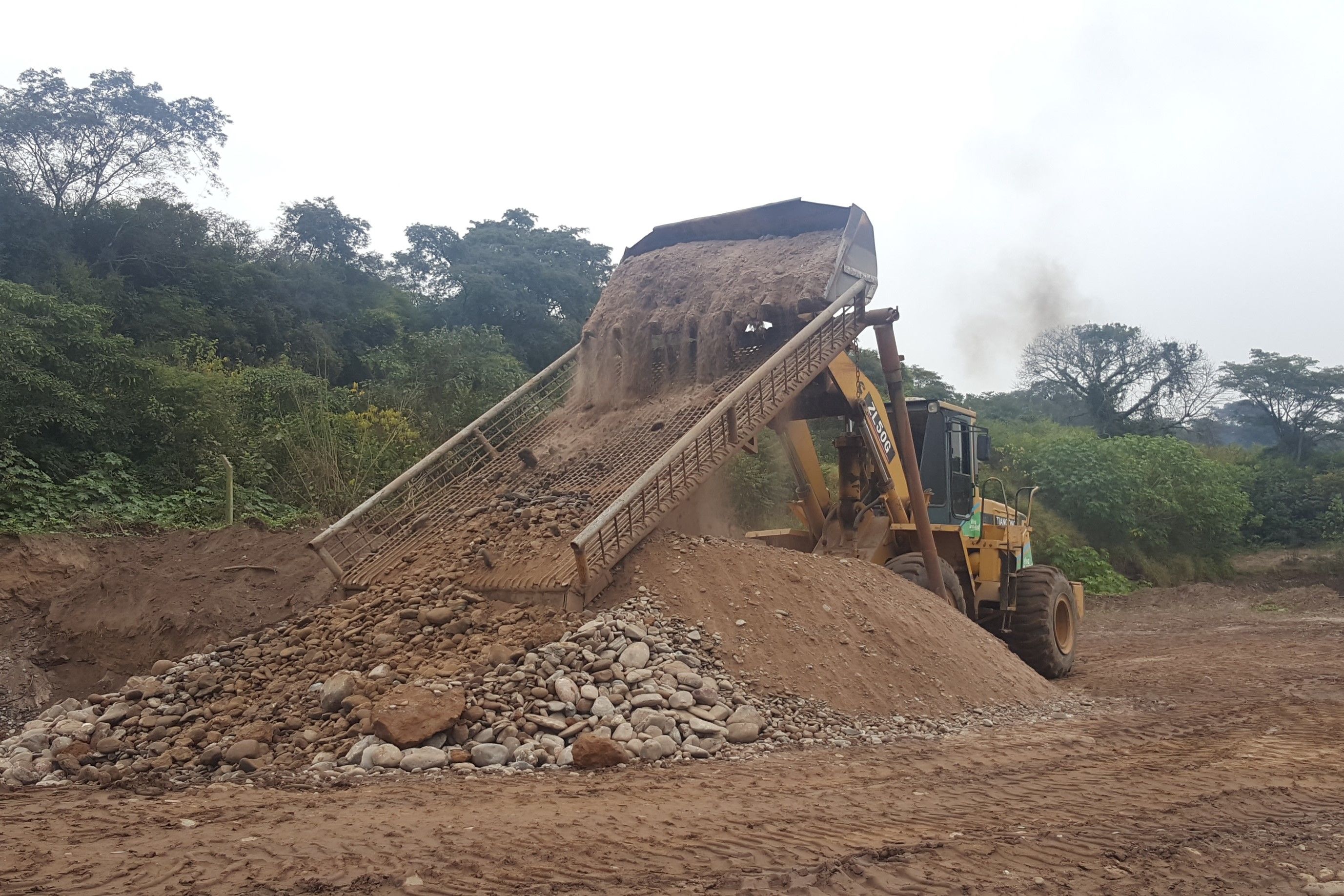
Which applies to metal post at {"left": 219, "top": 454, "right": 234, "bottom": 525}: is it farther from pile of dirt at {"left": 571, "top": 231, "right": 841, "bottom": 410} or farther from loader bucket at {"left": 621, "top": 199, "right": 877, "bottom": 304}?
loader bucket at {"left": 621, "top": 199, "right": 877, "bottom": 304}

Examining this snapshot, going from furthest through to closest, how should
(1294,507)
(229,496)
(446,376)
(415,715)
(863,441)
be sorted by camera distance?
(1294,507)
(446,376)
(229,496)
(863,441)
(415,715)

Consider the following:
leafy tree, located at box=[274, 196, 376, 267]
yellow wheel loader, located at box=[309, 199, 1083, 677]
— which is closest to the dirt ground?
yellow wheel loader, located at box=[309, 199, 1083, 677]

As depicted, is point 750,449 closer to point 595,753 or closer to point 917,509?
point 917,509

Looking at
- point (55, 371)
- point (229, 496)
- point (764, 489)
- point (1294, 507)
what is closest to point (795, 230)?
point (229, 496)

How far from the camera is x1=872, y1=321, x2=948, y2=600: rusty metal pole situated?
992 cm

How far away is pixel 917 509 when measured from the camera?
32.6 feet

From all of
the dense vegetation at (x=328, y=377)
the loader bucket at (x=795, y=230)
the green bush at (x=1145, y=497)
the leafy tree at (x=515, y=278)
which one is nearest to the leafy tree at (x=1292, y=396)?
the dense vegetation at (x=328, y=377)

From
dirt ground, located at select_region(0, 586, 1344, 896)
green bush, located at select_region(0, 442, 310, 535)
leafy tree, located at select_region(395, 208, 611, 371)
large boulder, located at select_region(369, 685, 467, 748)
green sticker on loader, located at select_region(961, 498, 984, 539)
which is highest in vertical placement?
leafy tree, located at select_region(395, 208, 611, 371)

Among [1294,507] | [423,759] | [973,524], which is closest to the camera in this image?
[423,759]

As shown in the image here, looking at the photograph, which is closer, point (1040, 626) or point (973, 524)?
point (1040, 626)

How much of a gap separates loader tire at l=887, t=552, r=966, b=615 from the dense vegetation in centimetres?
600

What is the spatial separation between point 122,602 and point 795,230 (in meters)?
7.34

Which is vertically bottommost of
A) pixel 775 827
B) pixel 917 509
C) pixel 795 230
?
pixel 775 827

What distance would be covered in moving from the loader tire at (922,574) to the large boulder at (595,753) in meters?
4.49
